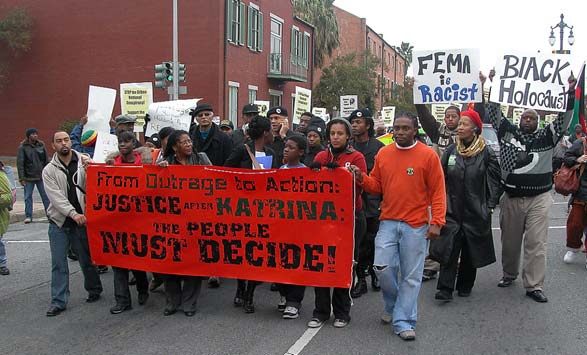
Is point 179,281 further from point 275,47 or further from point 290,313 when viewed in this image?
point 275,47

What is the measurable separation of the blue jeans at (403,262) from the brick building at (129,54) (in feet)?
62.2

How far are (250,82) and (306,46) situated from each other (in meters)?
8.18

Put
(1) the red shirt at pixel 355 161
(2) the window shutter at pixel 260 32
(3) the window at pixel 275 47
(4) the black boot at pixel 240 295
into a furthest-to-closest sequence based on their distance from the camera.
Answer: (3) the window at pixel 275 47
(2) the window shutter at pixel 260 32
(4) the black boot at pixel 240 295
(1) the red shirt at pixel 355 161

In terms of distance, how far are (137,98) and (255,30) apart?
16450 millimetres

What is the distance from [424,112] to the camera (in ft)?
22.9

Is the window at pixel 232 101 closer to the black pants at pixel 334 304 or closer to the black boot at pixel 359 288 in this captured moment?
the black boot at pixel 359 288

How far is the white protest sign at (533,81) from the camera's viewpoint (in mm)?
6589

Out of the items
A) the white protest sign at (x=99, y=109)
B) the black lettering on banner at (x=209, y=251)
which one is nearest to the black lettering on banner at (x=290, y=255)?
the black lettering on banner at (x=209, y=251)

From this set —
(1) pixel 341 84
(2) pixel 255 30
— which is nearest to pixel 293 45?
(2) pixel 255 30

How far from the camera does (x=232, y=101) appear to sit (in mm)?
25156

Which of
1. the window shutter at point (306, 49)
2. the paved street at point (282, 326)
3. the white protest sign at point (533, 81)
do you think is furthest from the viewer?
the window shutter at point (306, 49)

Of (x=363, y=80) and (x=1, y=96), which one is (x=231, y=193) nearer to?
(x=1, y=96)

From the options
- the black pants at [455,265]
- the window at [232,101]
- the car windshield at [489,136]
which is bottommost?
the black pants at [455,265]

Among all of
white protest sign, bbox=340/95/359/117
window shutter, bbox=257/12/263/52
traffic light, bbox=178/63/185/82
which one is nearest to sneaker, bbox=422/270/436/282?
white protest sign, bbox=340/95/359/117
